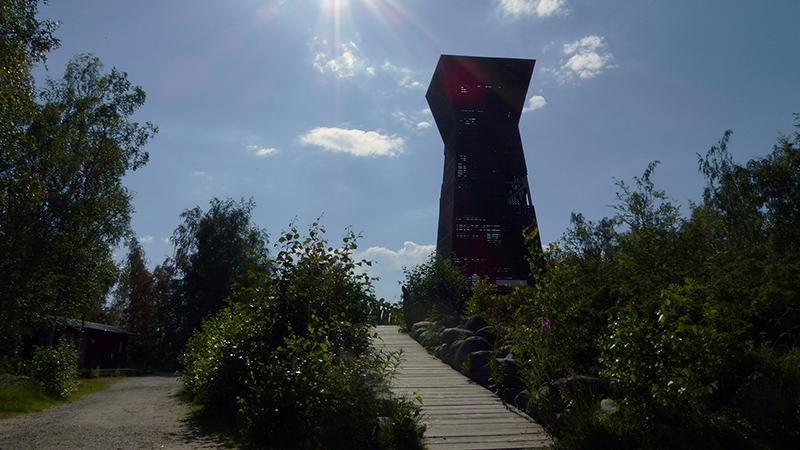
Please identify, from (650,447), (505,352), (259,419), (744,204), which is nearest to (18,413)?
(259,419)

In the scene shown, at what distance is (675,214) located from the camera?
34.4ft

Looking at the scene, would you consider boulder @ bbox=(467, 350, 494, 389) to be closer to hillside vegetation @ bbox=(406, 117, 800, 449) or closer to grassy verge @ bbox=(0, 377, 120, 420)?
hillside vegetation @ bbox=(406, 117, 800, 449)

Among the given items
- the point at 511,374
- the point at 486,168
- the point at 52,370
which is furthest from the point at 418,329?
the point at 486,168

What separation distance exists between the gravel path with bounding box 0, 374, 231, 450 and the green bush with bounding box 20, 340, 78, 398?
3100mm

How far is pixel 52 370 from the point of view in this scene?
43.1ft

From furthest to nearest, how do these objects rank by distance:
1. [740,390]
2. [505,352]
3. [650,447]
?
[505,352], [740,390], [650,447]

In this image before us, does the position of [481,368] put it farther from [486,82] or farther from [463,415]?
[486,82]

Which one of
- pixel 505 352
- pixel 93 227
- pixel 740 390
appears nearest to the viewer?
pixel 740 390

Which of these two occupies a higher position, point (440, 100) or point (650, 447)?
point (440, 100)

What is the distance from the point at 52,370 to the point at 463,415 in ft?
42.3

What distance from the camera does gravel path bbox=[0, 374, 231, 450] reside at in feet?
19.7

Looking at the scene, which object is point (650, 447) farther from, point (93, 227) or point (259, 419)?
point (93, 227)

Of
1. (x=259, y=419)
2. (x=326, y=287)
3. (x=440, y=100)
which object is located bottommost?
(x=259, y=419)

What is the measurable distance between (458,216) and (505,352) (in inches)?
571
